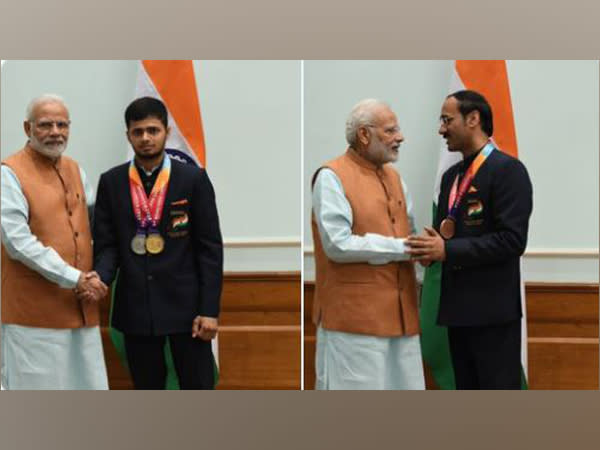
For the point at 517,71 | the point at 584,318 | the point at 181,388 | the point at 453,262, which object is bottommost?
the point at 181,388

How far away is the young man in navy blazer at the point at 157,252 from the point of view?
418 centimetres

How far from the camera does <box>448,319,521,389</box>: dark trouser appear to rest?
166 inches

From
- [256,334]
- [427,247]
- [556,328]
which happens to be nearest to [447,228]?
[427,247]

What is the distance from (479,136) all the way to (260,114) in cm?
99

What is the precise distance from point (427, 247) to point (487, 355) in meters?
0.56

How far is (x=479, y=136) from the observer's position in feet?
13.9

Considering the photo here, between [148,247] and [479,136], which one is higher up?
[479,136]

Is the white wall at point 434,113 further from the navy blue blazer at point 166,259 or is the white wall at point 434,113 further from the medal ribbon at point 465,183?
the navy blue blazer at point 166,259

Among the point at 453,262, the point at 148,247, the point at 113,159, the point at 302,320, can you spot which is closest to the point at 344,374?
the point at 302,320

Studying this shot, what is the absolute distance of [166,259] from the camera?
418 cm

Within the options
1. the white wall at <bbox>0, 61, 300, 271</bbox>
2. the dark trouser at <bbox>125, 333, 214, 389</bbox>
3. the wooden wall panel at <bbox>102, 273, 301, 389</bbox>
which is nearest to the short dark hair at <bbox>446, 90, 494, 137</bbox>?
the white wall at <bbox>0, 61, 300, 271</bbox>

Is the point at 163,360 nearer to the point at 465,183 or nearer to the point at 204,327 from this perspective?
the point at 204,327

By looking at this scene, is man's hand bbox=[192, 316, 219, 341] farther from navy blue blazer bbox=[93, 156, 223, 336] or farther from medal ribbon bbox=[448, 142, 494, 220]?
medal ribbon bbox=[448, 142, 494, 220]

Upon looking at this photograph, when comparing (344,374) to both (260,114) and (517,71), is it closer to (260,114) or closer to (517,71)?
(260,114)
